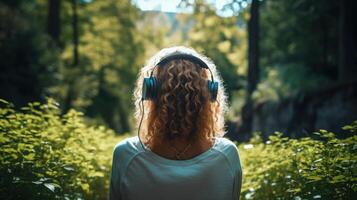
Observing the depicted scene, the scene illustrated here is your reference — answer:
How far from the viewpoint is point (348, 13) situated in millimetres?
14211

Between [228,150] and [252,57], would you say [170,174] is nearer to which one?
[228,150]

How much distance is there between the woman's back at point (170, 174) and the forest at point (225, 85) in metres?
1.03

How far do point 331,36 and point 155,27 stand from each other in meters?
17.4

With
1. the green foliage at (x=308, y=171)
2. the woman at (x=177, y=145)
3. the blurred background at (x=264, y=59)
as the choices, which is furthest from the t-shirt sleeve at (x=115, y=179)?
the blurred background at (x=264, y=59)

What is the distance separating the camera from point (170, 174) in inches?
101

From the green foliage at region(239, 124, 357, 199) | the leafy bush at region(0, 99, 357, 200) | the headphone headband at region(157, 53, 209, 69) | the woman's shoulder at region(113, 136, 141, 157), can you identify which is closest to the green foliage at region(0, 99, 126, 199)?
the leafy bush at region(0, 99, 357, 200)

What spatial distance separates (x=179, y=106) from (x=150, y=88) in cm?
19

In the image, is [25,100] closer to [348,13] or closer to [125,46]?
[348,13]

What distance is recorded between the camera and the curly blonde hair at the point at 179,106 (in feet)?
8.86

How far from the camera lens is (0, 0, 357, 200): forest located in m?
3.99

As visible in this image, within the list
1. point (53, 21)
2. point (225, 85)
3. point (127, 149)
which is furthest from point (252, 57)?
point (127, 149)

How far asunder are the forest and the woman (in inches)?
A: 41.5

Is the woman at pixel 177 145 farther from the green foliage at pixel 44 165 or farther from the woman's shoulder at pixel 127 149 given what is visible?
the green foliage at pixel 44 165

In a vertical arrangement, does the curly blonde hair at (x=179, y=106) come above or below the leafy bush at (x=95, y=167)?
above
